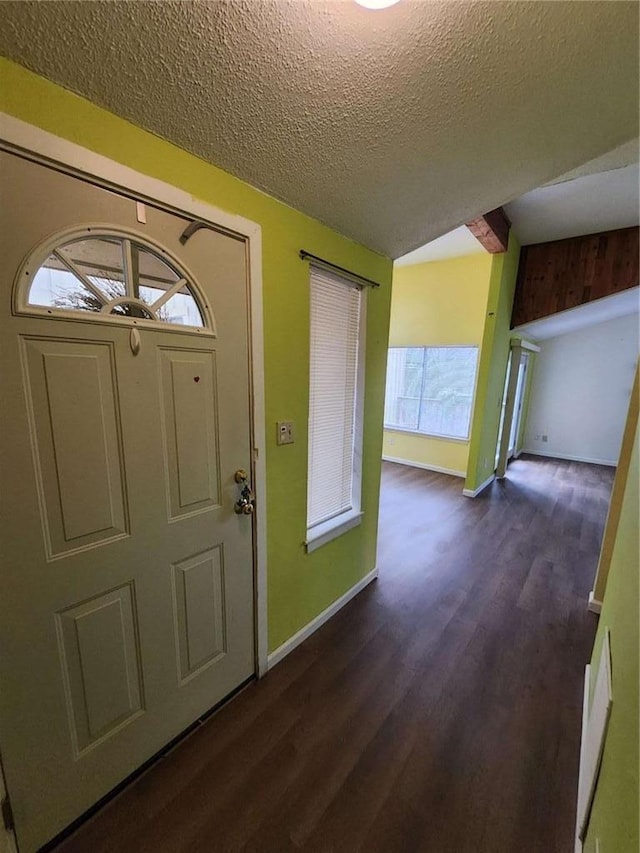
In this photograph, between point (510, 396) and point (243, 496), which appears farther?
point (510, 396)

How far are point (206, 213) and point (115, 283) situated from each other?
0.41m

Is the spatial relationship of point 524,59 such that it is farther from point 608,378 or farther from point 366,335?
point 608,378

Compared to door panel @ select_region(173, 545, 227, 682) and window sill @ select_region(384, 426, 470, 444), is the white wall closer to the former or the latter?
window sill @ select_region(384, 426, 470, 444)

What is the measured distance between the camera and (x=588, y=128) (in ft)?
4.15

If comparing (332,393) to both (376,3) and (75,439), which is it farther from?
(376,3)

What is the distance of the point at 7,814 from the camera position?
96cm

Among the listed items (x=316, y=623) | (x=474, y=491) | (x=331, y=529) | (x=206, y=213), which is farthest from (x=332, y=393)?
(x=474, y=491)

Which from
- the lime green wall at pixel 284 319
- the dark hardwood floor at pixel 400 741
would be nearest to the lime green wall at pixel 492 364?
the dark hardwood floor at pixel 400 741

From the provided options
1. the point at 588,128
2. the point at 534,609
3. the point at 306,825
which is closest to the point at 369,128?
the point at 588,128

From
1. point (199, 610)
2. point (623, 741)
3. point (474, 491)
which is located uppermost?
point (623, 741)

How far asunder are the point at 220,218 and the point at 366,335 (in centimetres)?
104

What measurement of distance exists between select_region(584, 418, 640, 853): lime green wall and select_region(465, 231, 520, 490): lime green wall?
3.11 metres

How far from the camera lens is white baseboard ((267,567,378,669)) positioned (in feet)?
5.76

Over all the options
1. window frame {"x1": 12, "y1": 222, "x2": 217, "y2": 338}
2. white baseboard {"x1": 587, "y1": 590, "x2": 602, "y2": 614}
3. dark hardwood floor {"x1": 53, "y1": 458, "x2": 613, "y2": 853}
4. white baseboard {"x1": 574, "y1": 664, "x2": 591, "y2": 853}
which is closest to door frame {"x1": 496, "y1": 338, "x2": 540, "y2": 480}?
dark hardwood floor {"x1": 53, "y1": 458, "x2": 613, "y2": 853}
